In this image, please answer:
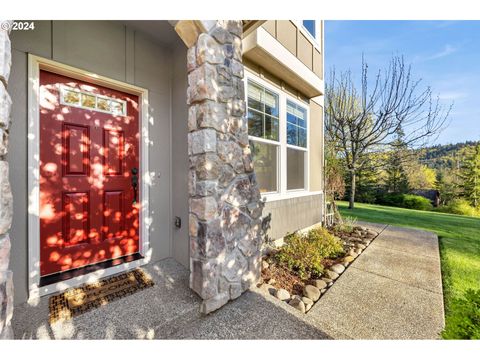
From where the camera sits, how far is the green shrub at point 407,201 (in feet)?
45.9

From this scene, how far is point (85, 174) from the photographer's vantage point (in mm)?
2180

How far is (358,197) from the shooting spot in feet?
52.8

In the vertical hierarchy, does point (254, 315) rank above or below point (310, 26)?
below

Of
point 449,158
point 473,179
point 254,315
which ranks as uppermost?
point 449,158

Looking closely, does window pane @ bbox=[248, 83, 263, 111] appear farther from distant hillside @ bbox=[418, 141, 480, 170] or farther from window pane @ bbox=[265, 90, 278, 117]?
distant hillside @ bbox=[418, 141, 480, 170]

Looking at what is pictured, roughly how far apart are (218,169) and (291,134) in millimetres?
2724

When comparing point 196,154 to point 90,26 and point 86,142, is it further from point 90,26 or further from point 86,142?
point 90,26

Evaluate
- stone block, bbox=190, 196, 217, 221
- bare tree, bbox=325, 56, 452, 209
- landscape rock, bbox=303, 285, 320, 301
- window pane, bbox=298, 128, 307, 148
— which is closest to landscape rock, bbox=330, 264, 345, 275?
landscape rock, bbox=303, 285, 320, 301

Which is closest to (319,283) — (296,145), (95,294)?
(95,294)

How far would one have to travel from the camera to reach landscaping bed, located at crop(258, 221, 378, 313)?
2270 millimetres

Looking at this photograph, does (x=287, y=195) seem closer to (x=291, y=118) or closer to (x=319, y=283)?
(x=291, y=118)

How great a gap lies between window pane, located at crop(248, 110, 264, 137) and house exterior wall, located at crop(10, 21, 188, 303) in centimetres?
111

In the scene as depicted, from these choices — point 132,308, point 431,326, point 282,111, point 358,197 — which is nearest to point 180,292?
point 132,308

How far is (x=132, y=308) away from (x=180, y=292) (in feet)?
1.39
